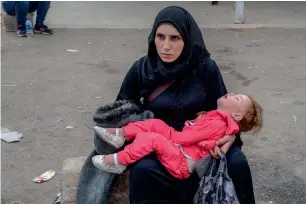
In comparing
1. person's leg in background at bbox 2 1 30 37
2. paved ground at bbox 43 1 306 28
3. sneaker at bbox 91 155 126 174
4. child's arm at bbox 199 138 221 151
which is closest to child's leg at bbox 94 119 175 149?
sneaker at bbox 91 155 126 174

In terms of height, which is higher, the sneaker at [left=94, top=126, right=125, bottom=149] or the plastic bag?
the sneaker at [left=94, top=126, right=125, bottom=149]

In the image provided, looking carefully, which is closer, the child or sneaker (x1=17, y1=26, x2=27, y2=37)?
the child

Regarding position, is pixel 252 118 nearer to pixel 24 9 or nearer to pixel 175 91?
pixel 175 91

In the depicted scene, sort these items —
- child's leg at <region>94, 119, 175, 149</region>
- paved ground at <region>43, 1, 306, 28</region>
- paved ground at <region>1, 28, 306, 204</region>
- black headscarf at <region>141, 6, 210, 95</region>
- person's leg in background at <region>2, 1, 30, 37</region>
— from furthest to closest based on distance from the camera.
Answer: paved ground at <region>43, 1, 306, 28</region>
person's leg in background at <region>2, 1, 30, 37</region>
paved ground at <region>1, 28, 306, 204</region>
black headscarf at <region>141, 6, 210, 95</region>
child's leg at <region>94, 119, 175, 149</region>

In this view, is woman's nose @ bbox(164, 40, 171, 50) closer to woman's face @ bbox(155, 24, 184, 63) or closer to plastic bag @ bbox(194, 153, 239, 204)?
woman's face @ bbox(155, 24, 184, 63)

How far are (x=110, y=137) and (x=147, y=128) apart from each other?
0.76 feet

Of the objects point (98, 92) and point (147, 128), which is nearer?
point (147, 128)

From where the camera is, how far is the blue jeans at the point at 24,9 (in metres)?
8.45

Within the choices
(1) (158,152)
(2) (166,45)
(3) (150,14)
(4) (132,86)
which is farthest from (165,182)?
(3) (150,14)

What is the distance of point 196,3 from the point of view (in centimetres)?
1101

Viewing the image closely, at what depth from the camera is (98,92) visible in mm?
6398

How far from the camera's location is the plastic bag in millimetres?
3010

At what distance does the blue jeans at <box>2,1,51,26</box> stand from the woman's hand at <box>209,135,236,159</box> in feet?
20.2

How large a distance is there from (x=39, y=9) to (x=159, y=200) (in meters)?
6.25
